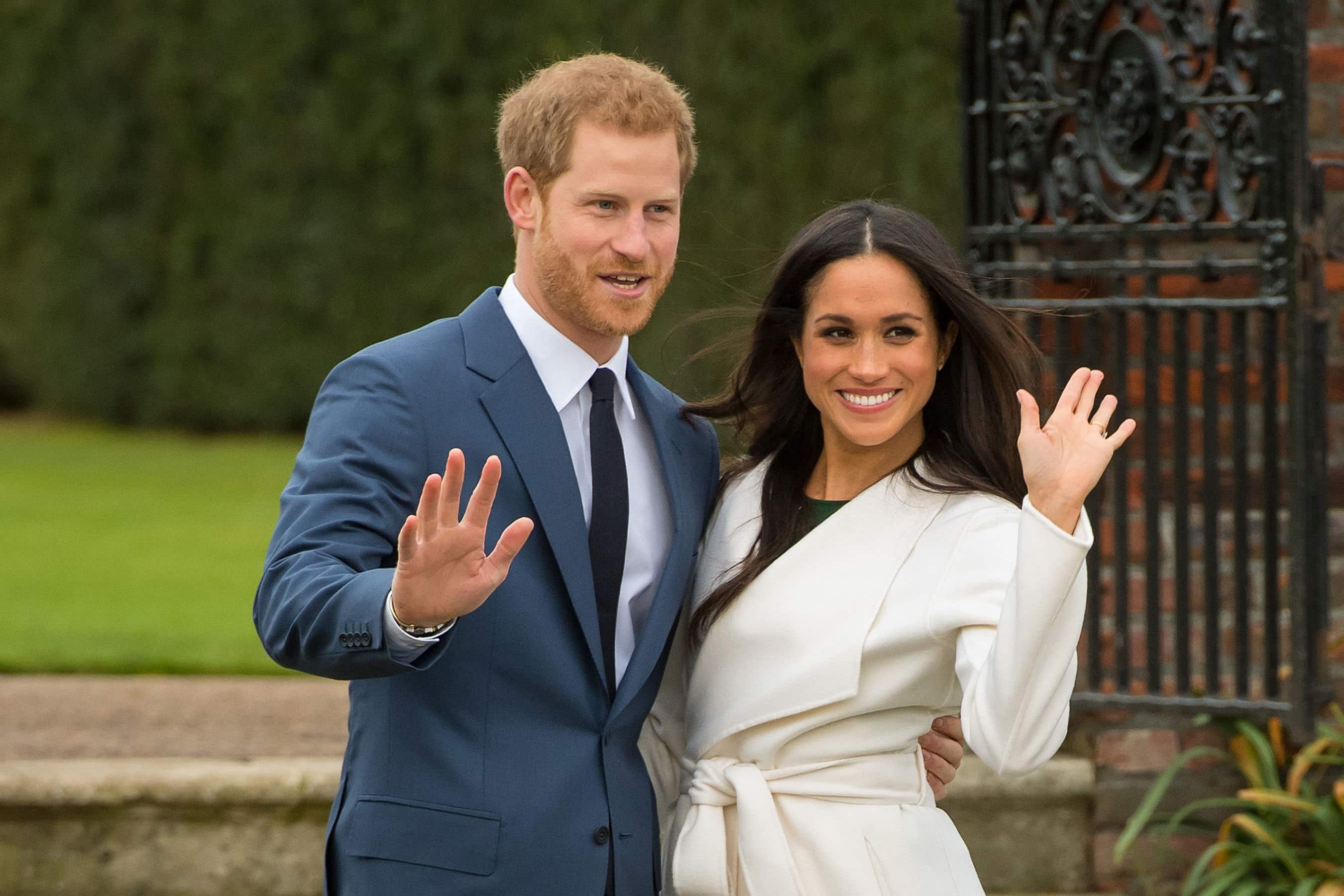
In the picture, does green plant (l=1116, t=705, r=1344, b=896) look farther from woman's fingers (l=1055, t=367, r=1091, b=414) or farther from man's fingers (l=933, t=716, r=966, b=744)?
woman's fingers (l=1055, t=367, r=1091, b=414)

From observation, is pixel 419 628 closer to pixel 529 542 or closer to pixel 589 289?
pixel 529 542

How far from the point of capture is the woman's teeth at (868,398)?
8.16 ft

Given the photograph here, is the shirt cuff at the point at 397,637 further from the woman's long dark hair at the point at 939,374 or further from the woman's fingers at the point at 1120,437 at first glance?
the woman's fingers at the point at 1120,437

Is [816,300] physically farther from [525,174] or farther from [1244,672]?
[1244,672]

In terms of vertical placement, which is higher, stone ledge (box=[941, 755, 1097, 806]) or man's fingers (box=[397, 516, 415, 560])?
Answer: man's fingers (box=[397, 516, 415, 560])

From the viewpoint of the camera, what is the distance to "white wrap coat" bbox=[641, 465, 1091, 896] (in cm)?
236

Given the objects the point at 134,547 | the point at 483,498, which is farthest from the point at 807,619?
the point at 134,547

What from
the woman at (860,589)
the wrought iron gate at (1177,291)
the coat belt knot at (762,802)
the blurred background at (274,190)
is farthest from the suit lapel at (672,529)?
the blurred background at (274,190)

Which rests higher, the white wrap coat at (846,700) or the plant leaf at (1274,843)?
the white wrap coat at (846,700)

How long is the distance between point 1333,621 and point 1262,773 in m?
0.41

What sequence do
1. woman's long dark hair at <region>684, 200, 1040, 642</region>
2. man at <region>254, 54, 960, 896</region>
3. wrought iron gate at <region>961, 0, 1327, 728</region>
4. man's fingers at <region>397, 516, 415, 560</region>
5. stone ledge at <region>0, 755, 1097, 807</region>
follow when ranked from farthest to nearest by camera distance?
stone ledge at <region>0, 755, 1097, 807</region>, wrought iron gate at <region>961, 0, 1327, 728</region>, woman's long dark hair at <region>684, 200, 1040, 642</region>, man at <region>254, 54, 960, 896</region>, man's fingers at <region>397, 516, 415, 560</region>

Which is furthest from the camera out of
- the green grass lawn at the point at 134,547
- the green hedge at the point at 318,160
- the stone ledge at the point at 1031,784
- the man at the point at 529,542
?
the green hedge at the point at 318,160

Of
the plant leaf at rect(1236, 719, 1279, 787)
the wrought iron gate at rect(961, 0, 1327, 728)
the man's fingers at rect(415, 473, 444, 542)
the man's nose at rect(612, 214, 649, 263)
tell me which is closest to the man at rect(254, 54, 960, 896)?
the man's nose at rect(612, 214, 649, 263)

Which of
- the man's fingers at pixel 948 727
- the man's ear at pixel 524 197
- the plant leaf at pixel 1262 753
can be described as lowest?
the plant leaf at pixel 1262 753
